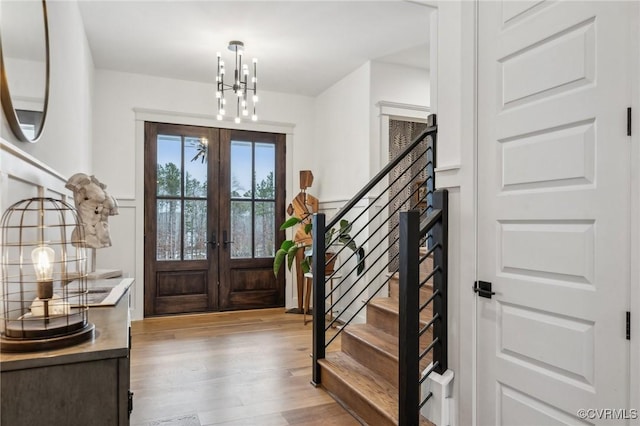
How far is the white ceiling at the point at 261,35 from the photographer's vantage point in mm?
3299

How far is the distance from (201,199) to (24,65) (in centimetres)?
363

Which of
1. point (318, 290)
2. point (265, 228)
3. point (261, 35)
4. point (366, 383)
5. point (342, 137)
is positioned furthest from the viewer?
point (265, 228)

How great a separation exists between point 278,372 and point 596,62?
2754mm

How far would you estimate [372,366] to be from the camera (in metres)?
2.68

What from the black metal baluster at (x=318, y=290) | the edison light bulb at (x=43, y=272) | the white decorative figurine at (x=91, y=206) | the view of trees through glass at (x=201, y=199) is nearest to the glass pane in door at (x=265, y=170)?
the view of trees through glass at (x=201, y=199)

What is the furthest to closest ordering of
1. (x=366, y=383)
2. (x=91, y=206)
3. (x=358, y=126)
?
(x=358, y=126)
(x=366, y=383)
(x=91, y=206)

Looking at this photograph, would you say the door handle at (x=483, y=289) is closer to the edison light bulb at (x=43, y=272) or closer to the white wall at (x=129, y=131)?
the edison light bulb at (x=43, y=272)

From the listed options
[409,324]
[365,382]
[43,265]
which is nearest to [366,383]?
[365,382]

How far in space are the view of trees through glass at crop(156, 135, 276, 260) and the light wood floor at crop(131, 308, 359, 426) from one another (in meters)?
1.00

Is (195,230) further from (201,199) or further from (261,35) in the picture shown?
(261,35)

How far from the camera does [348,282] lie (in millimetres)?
4730

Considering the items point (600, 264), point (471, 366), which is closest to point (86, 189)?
point (471, 366)

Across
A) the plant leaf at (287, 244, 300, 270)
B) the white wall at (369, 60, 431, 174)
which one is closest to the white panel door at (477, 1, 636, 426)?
the white wall at (369, 60, 431, 174)

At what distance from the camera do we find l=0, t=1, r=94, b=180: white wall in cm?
204
